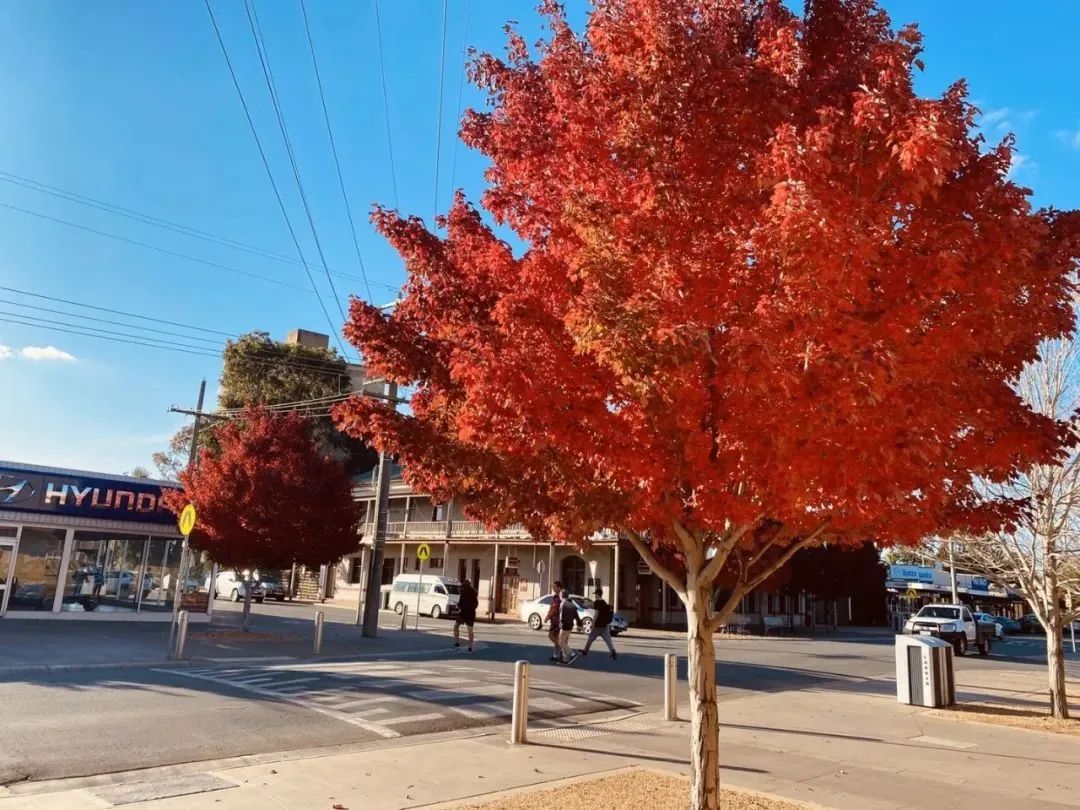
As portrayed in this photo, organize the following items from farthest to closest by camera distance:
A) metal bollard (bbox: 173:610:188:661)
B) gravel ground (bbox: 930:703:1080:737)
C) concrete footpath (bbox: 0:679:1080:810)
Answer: metal bollard (bbox: 173:610:188:661) → gravel ground (bbox: 930:703:1080:737) → concrete footpath (bbox: 0:679:1080:810)

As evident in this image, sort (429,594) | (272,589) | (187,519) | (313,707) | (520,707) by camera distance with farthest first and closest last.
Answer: (272,589) → (429,594) → (187,519) → (313,707) → (520,707)

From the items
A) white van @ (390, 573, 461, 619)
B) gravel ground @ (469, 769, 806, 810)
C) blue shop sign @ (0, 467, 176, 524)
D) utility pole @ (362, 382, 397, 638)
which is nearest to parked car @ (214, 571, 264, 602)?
white van @ (390, 573, 461, 619)

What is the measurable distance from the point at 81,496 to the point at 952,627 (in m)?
31.1

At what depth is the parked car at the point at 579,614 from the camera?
94.9 feet

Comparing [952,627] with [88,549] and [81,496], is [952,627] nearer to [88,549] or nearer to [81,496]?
[88,549]

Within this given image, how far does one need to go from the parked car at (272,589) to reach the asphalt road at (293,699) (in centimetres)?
2804

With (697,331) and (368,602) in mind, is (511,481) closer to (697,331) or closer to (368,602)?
(697,331)

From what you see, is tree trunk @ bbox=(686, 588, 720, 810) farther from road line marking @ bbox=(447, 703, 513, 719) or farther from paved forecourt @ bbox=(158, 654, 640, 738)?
road line marking @ bbox=(447, 703, 513, 719)

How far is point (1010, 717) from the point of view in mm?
13383

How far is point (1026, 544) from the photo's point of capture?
47.3ft

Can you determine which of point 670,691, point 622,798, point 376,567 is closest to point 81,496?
point 376,567

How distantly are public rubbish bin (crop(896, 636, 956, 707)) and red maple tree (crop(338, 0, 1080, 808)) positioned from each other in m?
8.95

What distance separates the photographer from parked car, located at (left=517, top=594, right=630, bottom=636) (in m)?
28.9

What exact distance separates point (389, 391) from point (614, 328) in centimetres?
1867
